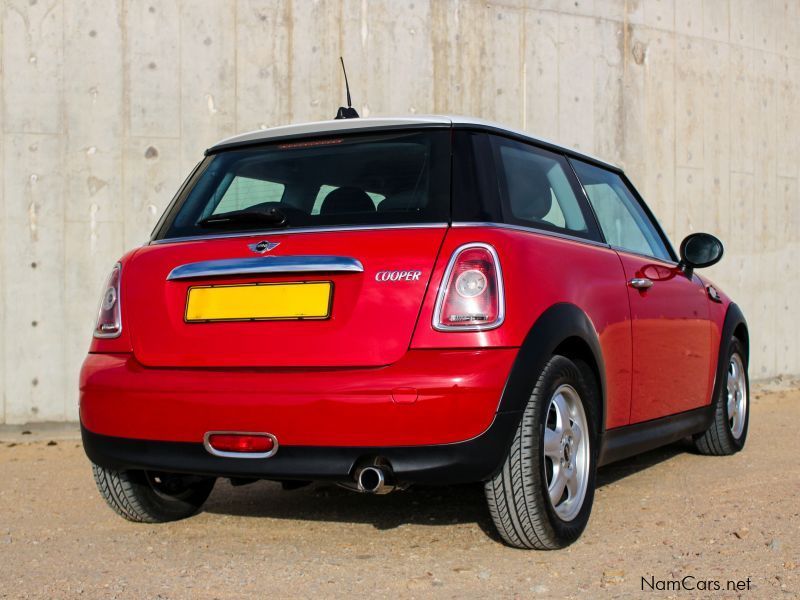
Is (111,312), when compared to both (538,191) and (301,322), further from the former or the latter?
(538,191)

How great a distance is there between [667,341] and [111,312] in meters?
2.38

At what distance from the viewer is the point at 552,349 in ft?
10.8

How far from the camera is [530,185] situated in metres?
3.78

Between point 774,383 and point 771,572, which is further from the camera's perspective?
point 774,383

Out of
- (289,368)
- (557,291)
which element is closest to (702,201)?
(557,291)

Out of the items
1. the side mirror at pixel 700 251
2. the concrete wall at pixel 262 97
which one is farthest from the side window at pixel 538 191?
the concrete wall at pixel 262 97

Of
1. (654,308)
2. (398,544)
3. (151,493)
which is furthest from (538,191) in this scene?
(151,493)

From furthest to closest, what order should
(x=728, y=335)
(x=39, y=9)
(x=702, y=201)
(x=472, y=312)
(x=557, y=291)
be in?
(x=702, y=201), (x=39, y=9), (x=728, y=335), (x=557, y=291), (x=472, y=312)

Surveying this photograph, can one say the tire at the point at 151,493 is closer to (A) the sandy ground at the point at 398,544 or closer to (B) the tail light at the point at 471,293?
(A) the sandy ground at the point at 398,544

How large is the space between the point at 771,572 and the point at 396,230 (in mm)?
1574

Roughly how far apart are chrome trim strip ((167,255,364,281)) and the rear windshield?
0.61 ft

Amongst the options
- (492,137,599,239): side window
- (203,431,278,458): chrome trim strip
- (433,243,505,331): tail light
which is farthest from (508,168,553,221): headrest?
(203,431,278,458): chrome trim strip

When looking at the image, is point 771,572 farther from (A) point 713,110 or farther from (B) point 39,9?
(A) point 713,110

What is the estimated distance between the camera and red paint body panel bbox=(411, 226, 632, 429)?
311 cm
